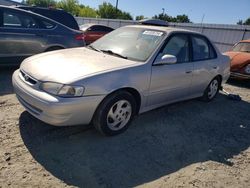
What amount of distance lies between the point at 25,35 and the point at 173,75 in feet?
12.5

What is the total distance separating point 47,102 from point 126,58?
1.53m

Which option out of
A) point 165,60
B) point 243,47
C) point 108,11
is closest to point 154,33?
point 165,60

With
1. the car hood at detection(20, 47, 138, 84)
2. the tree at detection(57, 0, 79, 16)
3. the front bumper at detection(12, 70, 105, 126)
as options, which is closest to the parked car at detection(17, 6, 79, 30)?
the car hood at detection(20, 47, 138, 84)

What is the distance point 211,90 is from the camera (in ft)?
20.9

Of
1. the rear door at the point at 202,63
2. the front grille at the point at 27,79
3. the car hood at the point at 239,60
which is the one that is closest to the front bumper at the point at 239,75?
the car hood at the point at 239,60

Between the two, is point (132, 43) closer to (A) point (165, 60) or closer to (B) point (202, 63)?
(A) point (165, 60)

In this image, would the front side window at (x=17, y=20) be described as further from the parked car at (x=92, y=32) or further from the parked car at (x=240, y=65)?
the parked car at (x=92, y=32)

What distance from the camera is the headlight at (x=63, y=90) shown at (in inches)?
135

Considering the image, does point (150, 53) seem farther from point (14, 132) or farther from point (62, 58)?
point (14, 132)

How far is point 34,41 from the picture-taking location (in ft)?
21.9

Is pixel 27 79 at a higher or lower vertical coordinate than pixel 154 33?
lower

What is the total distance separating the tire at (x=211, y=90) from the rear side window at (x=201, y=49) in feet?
2.05

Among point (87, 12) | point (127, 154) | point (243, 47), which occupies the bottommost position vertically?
point (127, 154)

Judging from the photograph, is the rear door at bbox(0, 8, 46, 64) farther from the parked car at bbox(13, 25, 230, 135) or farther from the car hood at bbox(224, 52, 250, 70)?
the car hood at bbox(224, 52, 250, 70)
